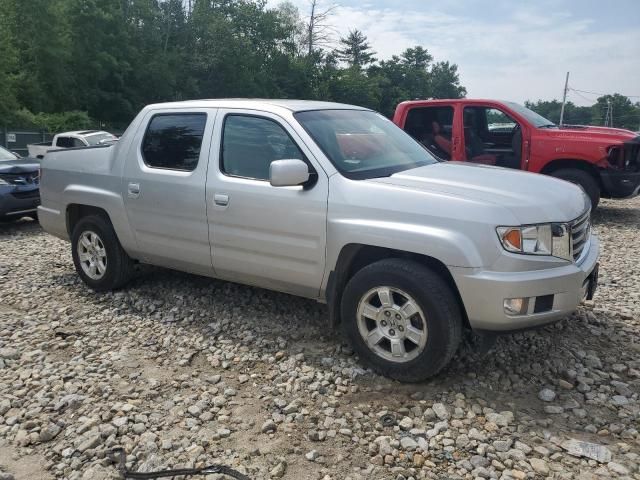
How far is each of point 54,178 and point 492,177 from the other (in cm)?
427

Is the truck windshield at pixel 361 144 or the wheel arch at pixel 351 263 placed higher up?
the truck windshield at pixel 361 144

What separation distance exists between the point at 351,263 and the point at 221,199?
116 cm

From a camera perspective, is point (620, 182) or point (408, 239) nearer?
point (408, 239)

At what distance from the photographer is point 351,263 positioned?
3.88m

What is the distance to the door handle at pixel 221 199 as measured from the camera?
4.29 metres

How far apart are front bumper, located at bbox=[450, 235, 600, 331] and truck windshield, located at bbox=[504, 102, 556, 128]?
20.8 ft

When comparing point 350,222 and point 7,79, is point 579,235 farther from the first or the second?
point 7,79

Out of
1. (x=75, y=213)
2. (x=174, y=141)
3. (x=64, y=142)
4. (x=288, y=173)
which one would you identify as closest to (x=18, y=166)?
(x=75, y=213)

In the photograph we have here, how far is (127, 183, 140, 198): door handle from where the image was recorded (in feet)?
16.1

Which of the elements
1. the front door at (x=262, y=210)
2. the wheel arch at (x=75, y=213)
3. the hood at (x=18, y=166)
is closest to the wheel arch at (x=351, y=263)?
the front door at (x=262, y=210)

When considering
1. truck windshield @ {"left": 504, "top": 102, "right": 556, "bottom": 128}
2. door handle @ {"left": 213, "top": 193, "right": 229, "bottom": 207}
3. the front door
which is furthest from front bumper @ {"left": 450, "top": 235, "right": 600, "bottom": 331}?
truck windshield @ {"left": 504, "top": 102, "right": 556, "bottom": 128}

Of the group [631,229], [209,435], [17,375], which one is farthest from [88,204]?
[631,229]

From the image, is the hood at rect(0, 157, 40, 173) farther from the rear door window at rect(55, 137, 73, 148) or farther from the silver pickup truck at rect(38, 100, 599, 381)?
the rear door window at rect(55, 137, 73, 148)

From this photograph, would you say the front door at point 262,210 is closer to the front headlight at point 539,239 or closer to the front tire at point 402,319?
the front tire at point 402,319
